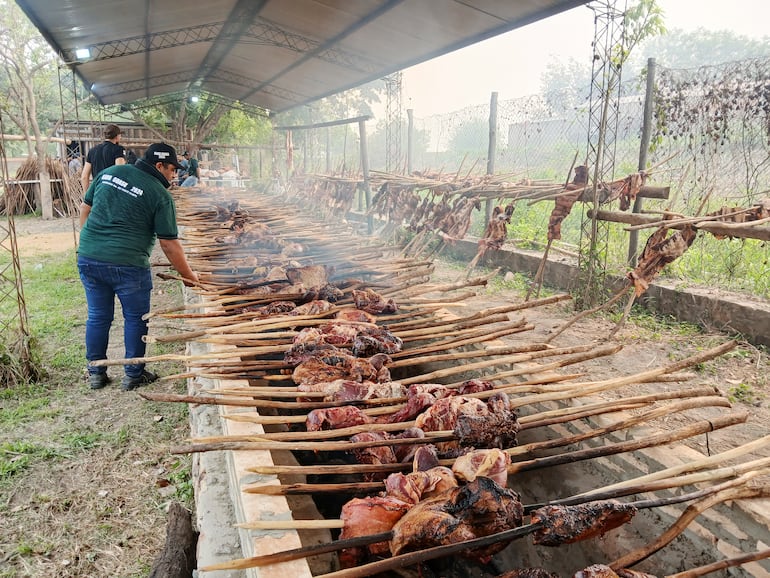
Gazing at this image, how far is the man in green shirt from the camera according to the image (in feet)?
16.2

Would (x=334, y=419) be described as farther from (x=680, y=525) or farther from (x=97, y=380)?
(x=97, y=380)

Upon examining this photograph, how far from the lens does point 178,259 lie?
14.8ft

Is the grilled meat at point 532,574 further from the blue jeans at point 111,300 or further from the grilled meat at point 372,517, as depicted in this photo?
the blue jeans at point 111,300

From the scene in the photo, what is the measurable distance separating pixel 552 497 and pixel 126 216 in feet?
15.5

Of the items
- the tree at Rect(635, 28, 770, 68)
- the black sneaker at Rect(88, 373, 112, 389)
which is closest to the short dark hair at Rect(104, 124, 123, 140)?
the black sneaker at Rect(88, 373, 112, 389)

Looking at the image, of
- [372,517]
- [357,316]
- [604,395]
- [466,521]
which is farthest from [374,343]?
[604,395]

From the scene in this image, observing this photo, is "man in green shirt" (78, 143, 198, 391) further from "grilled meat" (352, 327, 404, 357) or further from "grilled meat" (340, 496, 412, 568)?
"grilled meat" (340, 496, 412, 568)

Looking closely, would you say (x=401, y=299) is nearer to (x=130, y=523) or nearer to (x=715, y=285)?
(x=130, y=523)

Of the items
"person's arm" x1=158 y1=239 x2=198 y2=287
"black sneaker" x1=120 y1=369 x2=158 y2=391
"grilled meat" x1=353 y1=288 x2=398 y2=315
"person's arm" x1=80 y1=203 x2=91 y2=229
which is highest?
"person's arm" x1=80 y1=203 x2=91 y2=229

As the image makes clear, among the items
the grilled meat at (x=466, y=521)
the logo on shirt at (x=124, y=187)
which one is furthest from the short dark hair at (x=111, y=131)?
the grilled meat at (x=466, y=521)

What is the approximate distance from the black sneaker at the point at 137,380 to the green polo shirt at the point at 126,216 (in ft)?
4.42

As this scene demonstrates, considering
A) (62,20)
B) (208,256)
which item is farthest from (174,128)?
(208,256)

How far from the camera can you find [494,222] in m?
7.29

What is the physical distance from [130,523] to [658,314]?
22.6 ft
